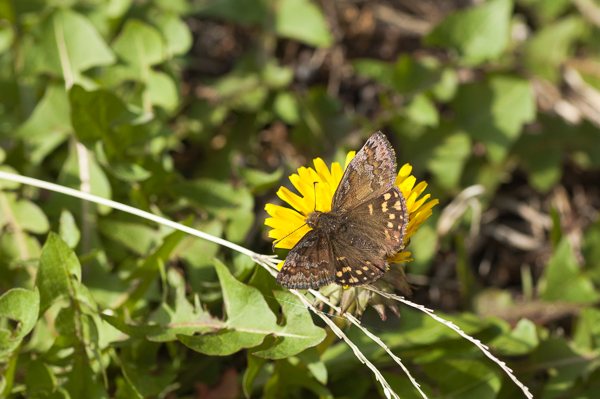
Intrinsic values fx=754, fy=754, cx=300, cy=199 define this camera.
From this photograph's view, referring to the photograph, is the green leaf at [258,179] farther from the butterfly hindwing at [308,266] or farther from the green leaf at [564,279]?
the green leaf at [564,279]


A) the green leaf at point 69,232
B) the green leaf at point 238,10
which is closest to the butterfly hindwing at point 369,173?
the green leaf at point 69,232

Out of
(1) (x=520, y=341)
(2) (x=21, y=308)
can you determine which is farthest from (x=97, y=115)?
(1) (x=520, y=341)

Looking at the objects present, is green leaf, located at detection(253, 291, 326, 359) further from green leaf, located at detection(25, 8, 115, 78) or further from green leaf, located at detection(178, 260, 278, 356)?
green leaf, located at detection(25, 8, 115, 78)

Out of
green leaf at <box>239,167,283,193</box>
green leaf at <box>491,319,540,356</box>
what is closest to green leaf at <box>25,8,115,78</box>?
green leaf at <box>239,167,283,193</box>

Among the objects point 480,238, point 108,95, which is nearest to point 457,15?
point 480,238

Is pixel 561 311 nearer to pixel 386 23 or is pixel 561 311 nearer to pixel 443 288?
pixel 443 288
